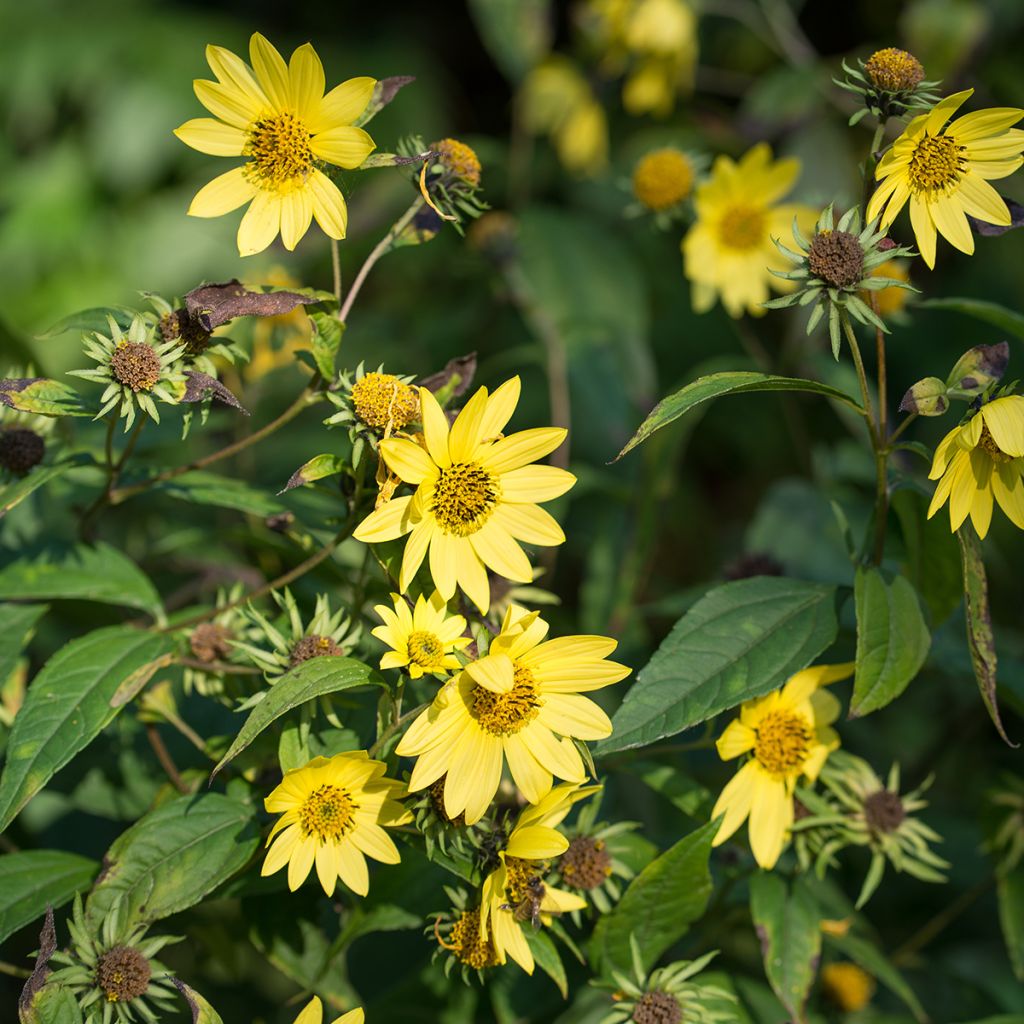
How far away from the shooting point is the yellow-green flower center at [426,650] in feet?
2.47

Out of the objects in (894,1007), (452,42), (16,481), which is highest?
(16,481)

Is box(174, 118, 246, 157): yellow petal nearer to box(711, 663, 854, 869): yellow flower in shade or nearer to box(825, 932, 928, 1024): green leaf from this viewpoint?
box(711, 663, 854, 869): yellow flower in shade

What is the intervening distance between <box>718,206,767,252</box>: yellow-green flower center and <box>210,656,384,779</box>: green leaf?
2.99ft

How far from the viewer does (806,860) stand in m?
0.91

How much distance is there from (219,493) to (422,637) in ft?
1.15

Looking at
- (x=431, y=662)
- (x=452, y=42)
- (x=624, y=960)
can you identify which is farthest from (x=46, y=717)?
(x=452, y=42)

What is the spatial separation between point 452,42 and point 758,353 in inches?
88.3

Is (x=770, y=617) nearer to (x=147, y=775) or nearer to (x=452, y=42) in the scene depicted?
(x=147, y=775)

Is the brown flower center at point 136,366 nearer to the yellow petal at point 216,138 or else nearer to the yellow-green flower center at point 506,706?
the yellow petal at point 216,138

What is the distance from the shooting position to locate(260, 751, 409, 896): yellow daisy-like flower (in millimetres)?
779

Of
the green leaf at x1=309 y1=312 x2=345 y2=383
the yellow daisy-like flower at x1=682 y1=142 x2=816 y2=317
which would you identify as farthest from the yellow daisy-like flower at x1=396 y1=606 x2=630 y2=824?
the yellow daisy-like flower at x1=682 y1=142 x2=816 y2=317

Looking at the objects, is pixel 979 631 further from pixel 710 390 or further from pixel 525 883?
pixel 525 883

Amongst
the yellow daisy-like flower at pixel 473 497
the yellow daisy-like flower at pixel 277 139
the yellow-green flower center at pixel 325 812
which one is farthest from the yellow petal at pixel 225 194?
the yellow-green flower center at pixel 325 812

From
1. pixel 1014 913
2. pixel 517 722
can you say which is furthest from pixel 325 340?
pixel 1014 913
